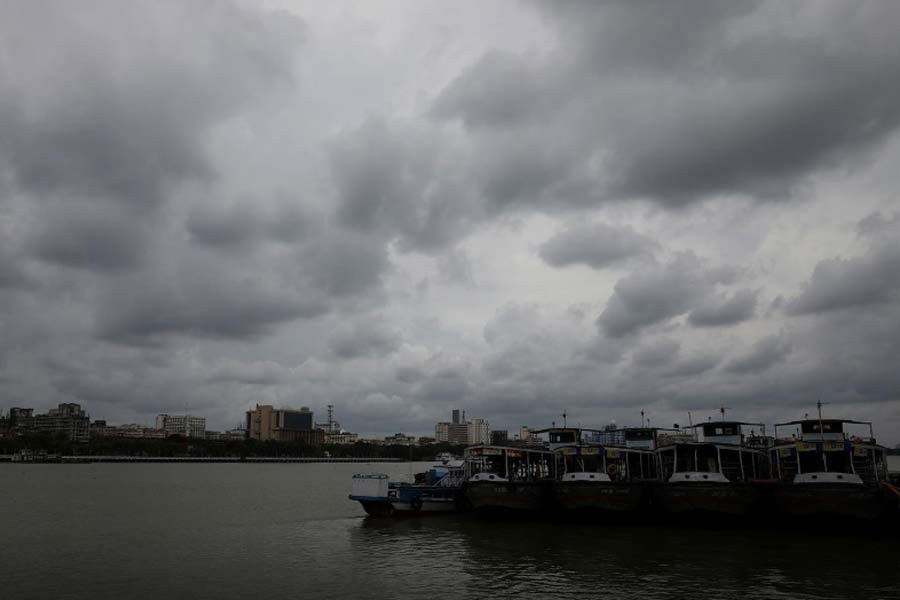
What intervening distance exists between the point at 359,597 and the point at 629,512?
3017cm

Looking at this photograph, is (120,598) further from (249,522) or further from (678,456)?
(678,456)

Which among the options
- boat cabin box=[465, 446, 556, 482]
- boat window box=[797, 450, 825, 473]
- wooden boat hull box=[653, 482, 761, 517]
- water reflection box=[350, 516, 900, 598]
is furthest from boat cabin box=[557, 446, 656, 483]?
boat window box=[797, 450, 825, 473]

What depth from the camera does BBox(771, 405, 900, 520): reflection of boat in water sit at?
48.1 meters

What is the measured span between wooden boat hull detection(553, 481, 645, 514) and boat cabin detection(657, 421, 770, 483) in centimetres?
359

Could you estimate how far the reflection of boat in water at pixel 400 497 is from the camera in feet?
202

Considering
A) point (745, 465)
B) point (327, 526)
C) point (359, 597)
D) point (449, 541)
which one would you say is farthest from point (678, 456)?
point (359, 597)

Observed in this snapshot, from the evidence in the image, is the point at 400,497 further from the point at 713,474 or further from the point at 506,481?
the point at 713,474

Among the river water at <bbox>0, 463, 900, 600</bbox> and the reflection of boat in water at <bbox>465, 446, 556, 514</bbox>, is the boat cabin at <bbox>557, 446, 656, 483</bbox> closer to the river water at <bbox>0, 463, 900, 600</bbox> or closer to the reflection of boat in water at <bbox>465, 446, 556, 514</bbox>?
the reflection of boat in water at <bbox>465, 446, 556, 514</bbox>

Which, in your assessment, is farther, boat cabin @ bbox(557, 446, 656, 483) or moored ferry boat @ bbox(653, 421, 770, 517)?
boat cabin @ bbox(557, 446, 656, 483)

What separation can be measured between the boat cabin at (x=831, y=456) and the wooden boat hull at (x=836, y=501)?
109cm

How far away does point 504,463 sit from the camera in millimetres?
63750

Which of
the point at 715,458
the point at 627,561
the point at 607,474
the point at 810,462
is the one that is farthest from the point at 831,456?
the point at 627,561

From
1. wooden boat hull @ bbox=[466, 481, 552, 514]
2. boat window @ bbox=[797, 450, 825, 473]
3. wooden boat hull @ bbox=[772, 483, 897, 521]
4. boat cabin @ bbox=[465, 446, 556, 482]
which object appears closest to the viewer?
wooden boat hull @ bbox=[772, 483, 897, 521]

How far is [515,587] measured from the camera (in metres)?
33.4
